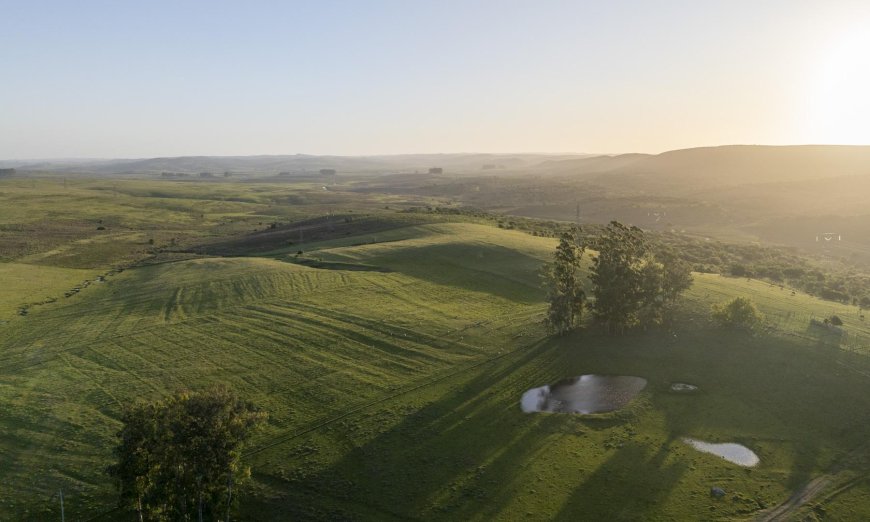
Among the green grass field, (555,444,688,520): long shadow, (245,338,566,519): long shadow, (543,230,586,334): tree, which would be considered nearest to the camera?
(555,444,688,520): long shadow

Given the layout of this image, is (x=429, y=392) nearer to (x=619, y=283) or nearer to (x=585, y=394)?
(x=585, y=394)

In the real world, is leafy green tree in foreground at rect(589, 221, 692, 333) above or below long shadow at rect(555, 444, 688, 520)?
above

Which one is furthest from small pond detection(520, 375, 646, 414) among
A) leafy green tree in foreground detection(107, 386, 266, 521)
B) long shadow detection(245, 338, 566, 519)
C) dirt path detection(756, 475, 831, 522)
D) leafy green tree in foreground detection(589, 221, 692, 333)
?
leafy green tree in foreground detection(107, 386, 266, 521)

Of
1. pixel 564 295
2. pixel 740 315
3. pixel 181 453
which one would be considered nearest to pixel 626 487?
pixel 181 453

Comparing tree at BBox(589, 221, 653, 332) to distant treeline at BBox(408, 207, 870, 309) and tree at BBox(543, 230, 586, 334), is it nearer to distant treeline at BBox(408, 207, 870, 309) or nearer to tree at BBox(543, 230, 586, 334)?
tree at BBox(543, 230, 586, 334)

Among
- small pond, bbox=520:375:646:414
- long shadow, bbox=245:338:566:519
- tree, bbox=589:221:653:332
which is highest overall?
tree, bbox=589:221:653:332

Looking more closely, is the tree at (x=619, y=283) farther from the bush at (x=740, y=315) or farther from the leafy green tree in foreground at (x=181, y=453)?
the leafy green tree in foreground at (x=181, y=453)

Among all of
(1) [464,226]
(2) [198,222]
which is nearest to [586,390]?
(1) [464,226]
